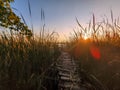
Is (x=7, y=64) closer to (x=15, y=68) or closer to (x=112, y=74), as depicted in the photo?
(x=15, y=68)

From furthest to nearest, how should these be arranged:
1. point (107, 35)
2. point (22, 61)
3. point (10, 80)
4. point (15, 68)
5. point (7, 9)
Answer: point (7, 9), point (107, 35), point (22, 61), point (15, 68), point (10, 80)

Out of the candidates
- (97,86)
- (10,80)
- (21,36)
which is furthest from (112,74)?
(21,36)

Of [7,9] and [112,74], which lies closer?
[112,74]

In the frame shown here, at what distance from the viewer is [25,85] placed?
167 centimetres

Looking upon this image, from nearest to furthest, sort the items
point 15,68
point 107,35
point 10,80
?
1. point 10,80
2. point 15,68
3. point 107,35

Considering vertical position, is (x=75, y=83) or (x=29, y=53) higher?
(x=29, y=53)

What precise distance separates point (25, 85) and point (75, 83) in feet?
2.68

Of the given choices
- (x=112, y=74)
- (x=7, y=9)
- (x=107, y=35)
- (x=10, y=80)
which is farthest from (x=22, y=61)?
(x=7, y=9)

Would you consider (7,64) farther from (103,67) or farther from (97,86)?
(103,67)

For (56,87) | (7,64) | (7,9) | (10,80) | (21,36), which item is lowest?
(56,87)

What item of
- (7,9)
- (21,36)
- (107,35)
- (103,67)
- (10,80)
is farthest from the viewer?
(7,9)

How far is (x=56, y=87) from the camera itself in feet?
6.77

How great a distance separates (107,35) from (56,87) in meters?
1.96

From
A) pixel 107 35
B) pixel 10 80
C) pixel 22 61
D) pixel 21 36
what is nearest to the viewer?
pixel 10 80
